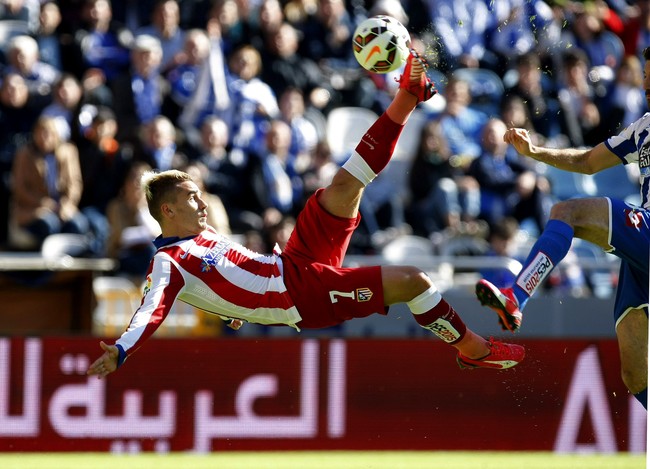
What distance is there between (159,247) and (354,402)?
12.6 feet

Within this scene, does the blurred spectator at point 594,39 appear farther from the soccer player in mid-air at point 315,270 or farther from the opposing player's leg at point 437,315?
the opposing player's leg at point 437,315

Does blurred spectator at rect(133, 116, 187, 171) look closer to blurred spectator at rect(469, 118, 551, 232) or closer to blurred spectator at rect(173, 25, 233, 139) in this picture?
blurred spectator at rect(173, 25, 233, 139)

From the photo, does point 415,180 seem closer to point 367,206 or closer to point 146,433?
point 367,206

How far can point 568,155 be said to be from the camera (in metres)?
8.01

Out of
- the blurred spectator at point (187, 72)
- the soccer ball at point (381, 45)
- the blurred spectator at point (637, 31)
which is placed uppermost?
the blurred spectator at point (637, 31)

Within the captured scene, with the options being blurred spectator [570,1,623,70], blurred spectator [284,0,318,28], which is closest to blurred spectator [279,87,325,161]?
blurred spectator [284,0,318,28]

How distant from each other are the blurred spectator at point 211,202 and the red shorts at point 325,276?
396 cm

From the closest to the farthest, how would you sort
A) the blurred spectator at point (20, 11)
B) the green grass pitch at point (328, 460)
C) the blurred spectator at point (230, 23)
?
the green grass pitch at point (328, 460) → the blurred spectator at point (20, 11) → the blurred spectator at point (230, 23)

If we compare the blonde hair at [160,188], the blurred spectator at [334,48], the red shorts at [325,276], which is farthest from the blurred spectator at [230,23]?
the red shorts at [325,276]

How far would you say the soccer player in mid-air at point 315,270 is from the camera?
7684 mm

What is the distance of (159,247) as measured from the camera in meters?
7.87

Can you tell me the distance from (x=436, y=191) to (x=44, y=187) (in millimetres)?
3974

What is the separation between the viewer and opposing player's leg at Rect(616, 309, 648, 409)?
8133 millimetres

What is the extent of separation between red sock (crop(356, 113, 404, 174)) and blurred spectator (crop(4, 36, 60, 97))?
607 centimetres
